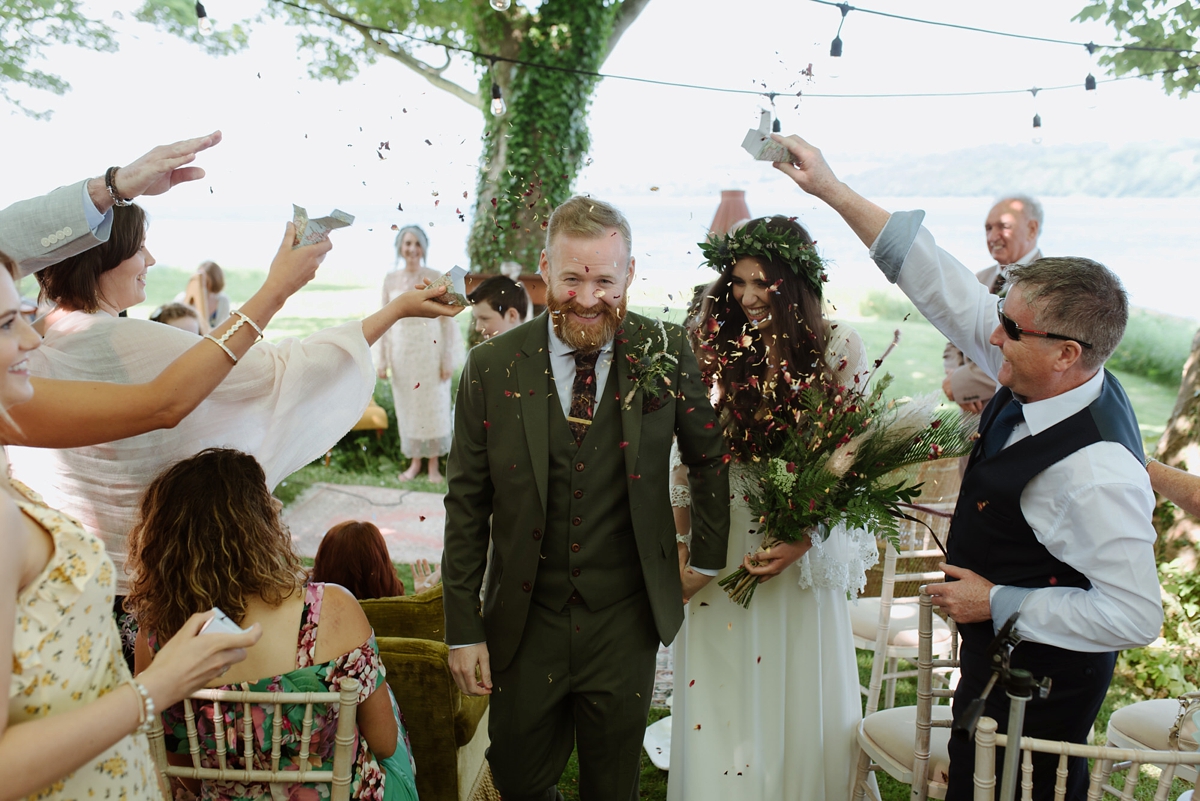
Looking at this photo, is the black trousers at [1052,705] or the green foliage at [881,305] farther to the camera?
the green foliage at [881,305]

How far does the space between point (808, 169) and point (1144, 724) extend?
7.13ft

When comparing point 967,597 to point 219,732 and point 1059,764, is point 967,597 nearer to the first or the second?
point 1059,764

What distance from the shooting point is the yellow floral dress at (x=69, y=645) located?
1.30 m

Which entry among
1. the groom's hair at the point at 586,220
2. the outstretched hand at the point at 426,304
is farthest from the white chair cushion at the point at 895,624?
the outstretched hand at the point at 426,304

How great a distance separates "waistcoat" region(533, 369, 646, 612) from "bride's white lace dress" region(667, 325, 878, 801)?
638mm

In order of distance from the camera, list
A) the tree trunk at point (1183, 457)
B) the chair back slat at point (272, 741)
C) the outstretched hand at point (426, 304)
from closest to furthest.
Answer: the chair back slat at point (272, 741) < the outstretched hand at point (426, 304) < the tree trunk at point (1183, 457)

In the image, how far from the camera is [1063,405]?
2.01 meters

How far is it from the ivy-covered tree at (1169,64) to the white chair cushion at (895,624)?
6.09 feet

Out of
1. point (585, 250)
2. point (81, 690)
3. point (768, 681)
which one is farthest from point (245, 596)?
point (768, 681)

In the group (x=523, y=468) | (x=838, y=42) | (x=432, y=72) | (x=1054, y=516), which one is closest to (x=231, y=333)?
(x=523, y=468)

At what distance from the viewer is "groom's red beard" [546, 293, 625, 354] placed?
2.26 m

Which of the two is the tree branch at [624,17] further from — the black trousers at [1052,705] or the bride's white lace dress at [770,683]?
the black trousers at [1052,705]

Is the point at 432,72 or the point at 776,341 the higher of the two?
the point at 432,72

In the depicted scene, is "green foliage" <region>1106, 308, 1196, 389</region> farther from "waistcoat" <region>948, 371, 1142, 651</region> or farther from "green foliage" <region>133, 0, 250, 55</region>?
"green foliage" <region>133, 0, 250, 55</region>
